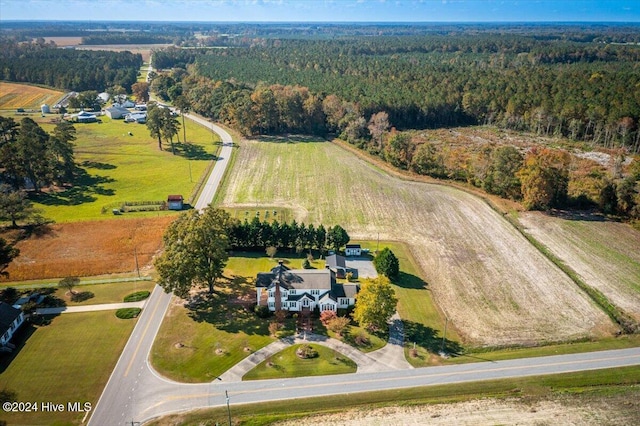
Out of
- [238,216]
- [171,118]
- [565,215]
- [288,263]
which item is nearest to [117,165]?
[171,118]

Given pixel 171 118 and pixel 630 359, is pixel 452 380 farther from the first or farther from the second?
pixel 171 118

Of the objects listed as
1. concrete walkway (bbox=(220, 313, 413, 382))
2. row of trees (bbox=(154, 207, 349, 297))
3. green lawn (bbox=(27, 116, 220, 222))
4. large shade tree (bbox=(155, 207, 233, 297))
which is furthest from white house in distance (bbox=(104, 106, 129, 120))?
concrete walkway (bbox=(220, 313, 413, 382))

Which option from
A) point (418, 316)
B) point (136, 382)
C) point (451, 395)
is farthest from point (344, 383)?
point (136, 382)

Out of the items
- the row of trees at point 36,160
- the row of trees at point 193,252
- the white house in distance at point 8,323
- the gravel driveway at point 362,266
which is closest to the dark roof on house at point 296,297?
the row of trees at point 193,252

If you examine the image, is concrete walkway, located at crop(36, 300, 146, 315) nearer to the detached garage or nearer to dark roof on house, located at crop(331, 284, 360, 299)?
dark roof on house, located at crop(331, 284, 360, 299)

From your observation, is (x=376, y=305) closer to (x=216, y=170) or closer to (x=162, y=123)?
(x=216, y=170)

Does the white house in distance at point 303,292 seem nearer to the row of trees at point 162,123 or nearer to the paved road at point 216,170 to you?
the paved road at point 216,170
